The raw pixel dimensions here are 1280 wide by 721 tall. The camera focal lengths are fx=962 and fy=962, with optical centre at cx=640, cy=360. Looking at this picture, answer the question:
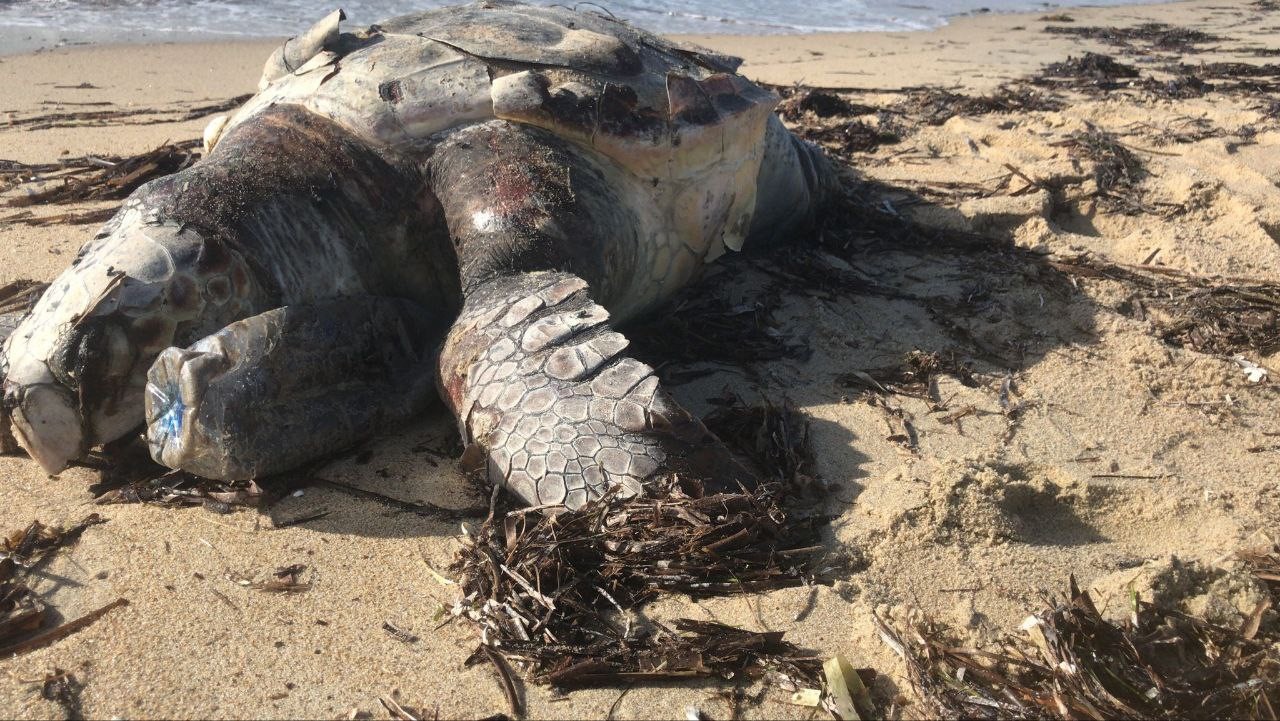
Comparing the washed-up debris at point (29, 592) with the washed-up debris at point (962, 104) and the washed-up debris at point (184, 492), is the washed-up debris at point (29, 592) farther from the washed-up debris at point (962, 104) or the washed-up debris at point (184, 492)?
the washed-up debris at point (962, 104)

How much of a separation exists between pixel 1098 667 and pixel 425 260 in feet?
6.52

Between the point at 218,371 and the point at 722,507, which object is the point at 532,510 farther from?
the point at 218,371

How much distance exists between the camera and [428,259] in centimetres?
280

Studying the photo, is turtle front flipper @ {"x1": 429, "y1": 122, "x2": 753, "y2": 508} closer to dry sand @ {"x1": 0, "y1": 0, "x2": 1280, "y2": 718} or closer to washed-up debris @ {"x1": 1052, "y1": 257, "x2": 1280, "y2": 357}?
dry sand @ {"x1": 0, "y1": 0, "x2": 1280, "y2": 718}

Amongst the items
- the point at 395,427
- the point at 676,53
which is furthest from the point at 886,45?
the point at 395,427

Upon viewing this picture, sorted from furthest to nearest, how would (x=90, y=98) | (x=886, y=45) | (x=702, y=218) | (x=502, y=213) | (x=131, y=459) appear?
(x=886, y=45)
(x=90, y=98)
(x=702, y=218)
(x=502, y=213)
(x=131, y=459)

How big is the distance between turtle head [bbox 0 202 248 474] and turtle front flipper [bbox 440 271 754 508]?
0.64 m

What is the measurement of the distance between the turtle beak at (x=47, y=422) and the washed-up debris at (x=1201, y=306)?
315 centimetres

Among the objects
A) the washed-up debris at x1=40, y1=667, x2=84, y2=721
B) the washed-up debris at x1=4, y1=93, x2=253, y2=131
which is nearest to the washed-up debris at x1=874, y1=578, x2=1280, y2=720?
the washed-up debris at x1=40, y1=667, x2=84, y2=721

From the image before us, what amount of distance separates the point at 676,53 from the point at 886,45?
6.30 metres

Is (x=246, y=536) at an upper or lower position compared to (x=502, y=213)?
lower

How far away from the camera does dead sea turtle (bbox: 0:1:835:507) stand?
2.12 m

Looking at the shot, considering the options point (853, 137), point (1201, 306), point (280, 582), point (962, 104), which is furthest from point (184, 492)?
point (962, 104)

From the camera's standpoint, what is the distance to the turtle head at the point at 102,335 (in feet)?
7.02
